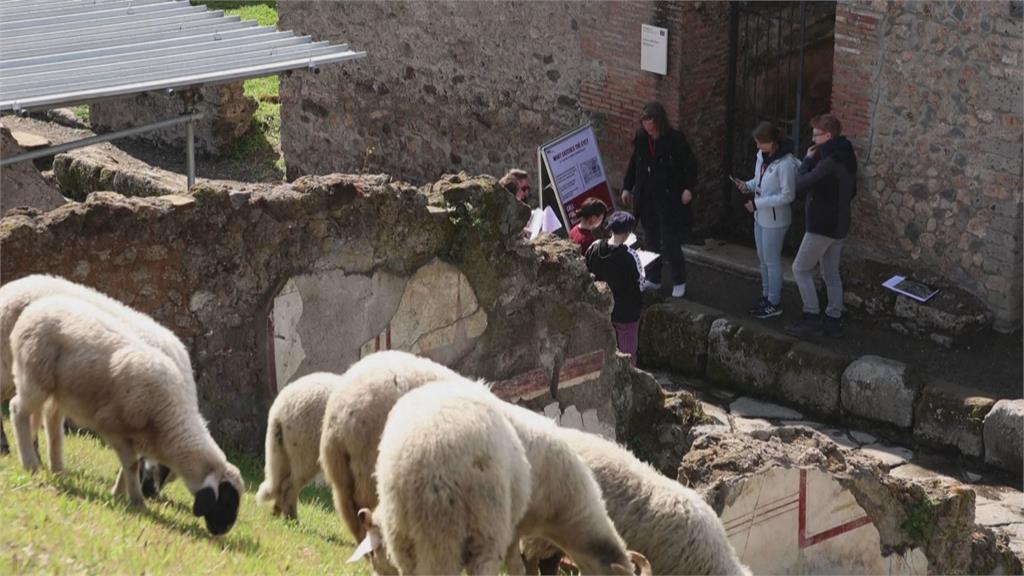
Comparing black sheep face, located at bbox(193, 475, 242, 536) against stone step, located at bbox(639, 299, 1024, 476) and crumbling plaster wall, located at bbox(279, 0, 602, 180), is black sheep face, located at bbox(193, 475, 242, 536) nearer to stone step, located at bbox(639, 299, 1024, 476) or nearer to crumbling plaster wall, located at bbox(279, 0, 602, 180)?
stone step, located at bbox(639, 299, 1024, 476)

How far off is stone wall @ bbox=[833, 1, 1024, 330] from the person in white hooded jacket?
787mm

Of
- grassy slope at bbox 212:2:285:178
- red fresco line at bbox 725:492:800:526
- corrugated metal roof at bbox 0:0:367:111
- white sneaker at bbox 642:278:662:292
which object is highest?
corrugated metal roof at bbox 0:0:367:111

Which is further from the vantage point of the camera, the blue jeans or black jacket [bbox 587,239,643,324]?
the blue jeans

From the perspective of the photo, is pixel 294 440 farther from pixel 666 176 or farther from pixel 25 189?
pixel 666 176

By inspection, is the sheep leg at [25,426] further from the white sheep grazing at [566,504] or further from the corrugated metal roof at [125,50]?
the corrugated metal roof at [125,50]

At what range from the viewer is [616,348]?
11406 millimetres

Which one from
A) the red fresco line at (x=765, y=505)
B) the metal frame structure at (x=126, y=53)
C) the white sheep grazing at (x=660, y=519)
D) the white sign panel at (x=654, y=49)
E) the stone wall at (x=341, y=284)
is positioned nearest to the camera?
the white sheep grazing at (x=660, y=519)

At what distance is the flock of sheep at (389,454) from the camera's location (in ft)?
22.5

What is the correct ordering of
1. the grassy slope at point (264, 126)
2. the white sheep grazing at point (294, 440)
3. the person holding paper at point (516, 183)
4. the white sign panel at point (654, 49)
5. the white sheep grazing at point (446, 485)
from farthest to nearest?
the grassy slope at point (264, 126) → the white sign panel at point (654, 49) → the person holding paper at point (516, 183) → the white sheep grazing at point (294, 440) → the white sheep grazing at point (446, 485)

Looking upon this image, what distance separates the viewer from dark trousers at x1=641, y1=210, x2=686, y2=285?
14.6 m

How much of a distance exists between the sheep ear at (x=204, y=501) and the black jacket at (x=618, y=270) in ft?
15.0

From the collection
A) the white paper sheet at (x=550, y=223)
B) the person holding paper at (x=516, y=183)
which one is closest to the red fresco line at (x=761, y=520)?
the person holding paper at (x=516, y=183)

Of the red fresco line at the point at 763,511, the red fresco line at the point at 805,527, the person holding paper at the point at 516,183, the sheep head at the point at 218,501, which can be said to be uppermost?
the sheep head at the point at 218,501

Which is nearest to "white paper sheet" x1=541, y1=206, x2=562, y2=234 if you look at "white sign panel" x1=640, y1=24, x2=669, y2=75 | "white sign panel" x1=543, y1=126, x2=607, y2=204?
"white sign panel" x1=543, y1=126, x2=607, y2=204
